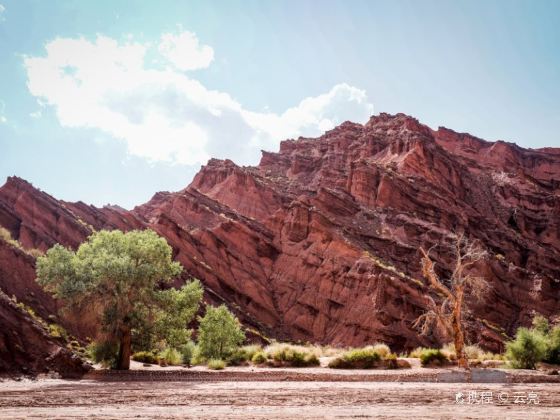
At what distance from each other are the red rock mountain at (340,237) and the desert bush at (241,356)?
63.0 feet

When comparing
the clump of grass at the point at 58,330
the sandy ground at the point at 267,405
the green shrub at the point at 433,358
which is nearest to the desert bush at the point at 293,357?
the green shrub at the point at 433,358

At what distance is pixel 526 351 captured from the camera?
23.2 m

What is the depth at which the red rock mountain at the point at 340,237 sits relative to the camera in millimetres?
55844

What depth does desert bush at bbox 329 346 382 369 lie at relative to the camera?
2348 centimetres

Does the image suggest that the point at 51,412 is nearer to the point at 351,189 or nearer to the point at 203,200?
the point at 203,200

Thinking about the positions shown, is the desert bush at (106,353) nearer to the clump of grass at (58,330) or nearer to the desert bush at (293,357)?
the desert bush at (293,357)

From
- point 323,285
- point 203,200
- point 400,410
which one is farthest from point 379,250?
point 400,410

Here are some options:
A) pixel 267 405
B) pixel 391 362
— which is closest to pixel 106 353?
pixel 391 362

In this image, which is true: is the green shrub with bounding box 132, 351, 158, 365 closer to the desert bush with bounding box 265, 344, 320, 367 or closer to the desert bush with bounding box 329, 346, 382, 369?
the desert bush with bounding box 265, 344, 320, 367

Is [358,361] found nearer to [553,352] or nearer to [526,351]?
[526,351]

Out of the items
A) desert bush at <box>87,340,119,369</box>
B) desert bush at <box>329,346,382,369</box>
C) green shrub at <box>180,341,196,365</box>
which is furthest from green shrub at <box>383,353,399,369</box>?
green shrub at <box>180,341,196,365</box>

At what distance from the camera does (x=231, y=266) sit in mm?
64375

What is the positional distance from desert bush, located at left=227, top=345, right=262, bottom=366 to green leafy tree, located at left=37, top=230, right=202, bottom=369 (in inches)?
172

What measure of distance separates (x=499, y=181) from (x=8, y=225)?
4228 inches
